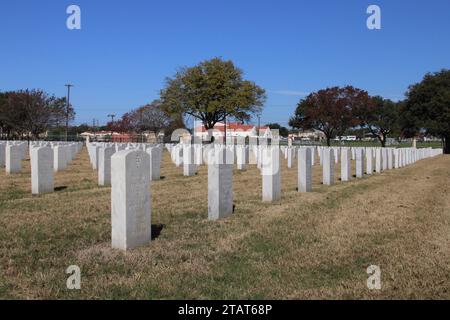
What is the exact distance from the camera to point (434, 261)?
5.66m

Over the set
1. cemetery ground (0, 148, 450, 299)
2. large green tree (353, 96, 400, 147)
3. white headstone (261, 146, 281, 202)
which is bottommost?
cemetery ground (0, 148, 450, 299)

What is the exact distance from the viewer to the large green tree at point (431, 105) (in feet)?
168

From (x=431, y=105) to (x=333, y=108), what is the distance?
1300cm

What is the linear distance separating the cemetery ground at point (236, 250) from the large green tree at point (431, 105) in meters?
44.2

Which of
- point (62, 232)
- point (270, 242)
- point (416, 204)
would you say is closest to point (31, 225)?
point (62, 232)

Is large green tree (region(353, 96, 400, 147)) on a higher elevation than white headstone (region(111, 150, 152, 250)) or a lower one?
A: higher

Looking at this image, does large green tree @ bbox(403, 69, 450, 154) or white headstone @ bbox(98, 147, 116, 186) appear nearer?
white headstone @ bbox(98, 147, 116, 186)

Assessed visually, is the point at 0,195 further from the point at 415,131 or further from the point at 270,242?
the point at 415,131

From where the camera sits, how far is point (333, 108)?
206 ft

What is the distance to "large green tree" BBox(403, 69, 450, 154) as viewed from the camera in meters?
51.1

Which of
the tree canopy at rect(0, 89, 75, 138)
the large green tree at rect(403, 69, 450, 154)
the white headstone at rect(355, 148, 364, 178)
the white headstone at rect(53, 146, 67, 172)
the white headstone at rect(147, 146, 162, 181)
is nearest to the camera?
the white headstone at rect(147, 146, 162, 181)

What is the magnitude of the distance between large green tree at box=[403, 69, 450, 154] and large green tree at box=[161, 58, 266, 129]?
1634cm

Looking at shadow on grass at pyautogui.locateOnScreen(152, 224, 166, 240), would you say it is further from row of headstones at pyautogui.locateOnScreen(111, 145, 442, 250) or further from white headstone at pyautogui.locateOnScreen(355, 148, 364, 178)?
white headstone at pyautogui.locateOnScreen(355, 148, 364, 178)

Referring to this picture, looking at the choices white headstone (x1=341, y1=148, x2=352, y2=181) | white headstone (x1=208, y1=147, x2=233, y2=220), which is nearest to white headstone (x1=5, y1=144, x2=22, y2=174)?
white headstone (x1=208, y1=147, x2=233, y2=220)
